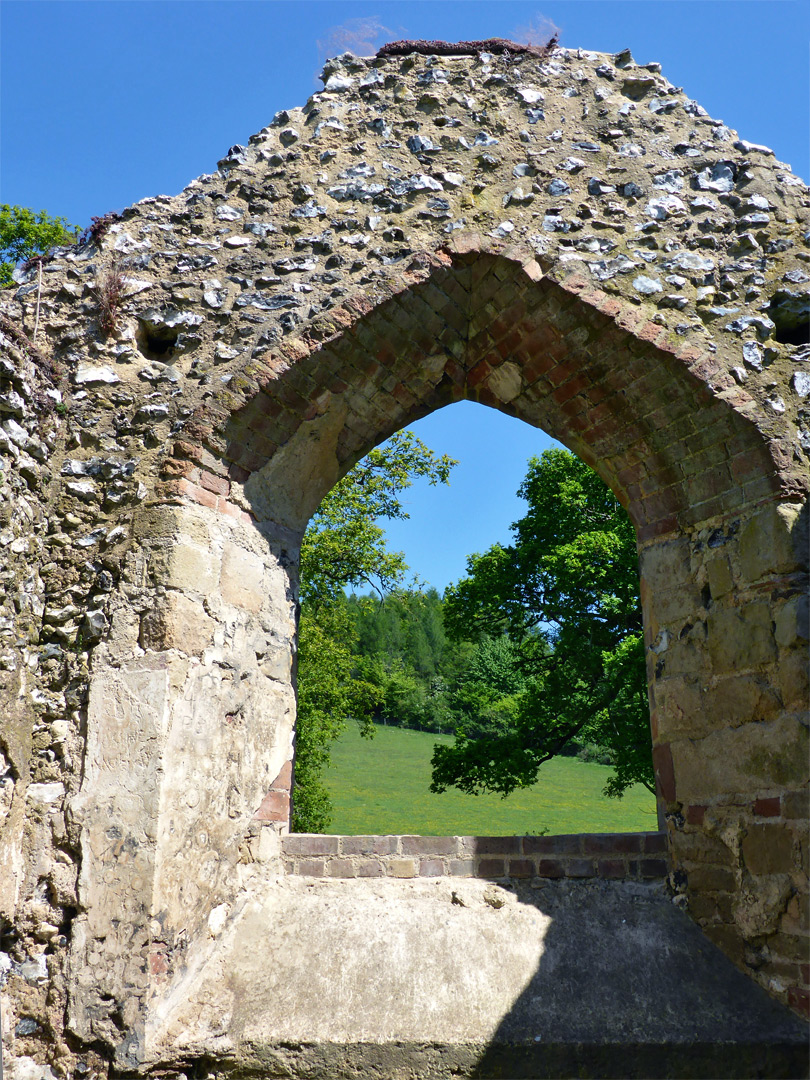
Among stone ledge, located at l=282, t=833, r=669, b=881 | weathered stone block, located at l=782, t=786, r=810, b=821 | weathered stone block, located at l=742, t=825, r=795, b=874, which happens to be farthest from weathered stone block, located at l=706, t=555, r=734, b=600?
stone ledge, located at l=282, t=833, r=669, b=881

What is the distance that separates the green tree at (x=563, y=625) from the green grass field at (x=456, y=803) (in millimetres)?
2702

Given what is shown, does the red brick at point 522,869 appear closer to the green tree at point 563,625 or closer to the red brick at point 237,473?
the red brick at point 237,473

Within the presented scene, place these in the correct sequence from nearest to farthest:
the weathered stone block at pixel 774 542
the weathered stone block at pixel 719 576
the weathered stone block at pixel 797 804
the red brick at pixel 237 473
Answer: the weathered stone block at pixel 797 804, the weathered stone block at pixel 774 542, the weathered stone block at pixel 719 576, the red brick at pixel 237 473

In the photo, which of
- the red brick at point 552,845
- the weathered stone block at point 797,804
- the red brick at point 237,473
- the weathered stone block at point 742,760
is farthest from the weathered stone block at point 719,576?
the red brick at point 237,473

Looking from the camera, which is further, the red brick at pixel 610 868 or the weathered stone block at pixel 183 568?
the red brick at pixel 610 868

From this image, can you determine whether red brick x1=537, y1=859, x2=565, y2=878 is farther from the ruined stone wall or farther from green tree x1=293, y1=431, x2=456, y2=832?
green tree x1=293, y1=431, x2=456, y2=832

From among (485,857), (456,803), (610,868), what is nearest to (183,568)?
(485,857)

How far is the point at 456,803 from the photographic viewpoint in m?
18.2

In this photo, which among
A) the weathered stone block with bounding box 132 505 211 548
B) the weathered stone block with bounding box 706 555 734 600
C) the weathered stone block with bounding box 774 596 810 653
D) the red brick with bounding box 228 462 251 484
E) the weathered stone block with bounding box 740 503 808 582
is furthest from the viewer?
the red brick with bounding box 228 462 251 484

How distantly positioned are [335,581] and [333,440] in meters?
7.86

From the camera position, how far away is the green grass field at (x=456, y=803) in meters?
14.9

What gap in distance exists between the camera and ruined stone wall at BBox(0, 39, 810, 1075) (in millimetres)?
3027

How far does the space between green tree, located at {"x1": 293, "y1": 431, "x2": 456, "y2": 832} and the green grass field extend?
2.75 metres

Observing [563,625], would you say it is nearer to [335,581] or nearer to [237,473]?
[335,581]
